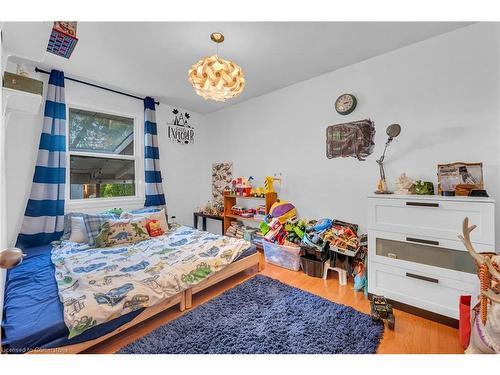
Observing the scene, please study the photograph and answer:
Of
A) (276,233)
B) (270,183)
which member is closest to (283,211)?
(276,233)

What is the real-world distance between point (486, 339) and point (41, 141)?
3942 mm

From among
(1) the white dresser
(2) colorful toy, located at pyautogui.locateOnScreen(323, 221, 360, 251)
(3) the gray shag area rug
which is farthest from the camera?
(2) colorful toy, located at pyautogui.locateOnScreen(323, 221, 360, 251)

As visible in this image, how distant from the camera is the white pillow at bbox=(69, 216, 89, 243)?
241cm

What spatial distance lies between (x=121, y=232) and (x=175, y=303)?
3.74ft

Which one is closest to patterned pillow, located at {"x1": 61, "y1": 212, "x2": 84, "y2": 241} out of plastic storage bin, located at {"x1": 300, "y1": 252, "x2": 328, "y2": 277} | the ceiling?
the ceiling

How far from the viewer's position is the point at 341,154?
8.17 ft

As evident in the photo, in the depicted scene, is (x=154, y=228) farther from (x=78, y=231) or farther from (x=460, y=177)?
(x=460, y=177)

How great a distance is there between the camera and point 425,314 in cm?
166

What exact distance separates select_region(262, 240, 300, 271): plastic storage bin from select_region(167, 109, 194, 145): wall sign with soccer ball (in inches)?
89.0

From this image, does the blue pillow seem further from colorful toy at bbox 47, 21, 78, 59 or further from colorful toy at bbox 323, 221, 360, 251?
colorful toy at bbox 323, 221, 360, 251

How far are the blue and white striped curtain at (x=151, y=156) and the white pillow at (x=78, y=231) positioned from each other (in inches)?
33.4

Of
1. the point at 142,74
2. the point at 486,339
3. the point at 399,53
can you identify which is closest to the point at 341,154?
the point at 399,53

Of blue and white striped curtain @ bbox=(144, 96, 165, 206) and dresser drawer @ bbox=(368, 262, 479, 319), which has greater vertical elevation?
blue and white striped curtain @ bbox=(144, 96, 165, 206)

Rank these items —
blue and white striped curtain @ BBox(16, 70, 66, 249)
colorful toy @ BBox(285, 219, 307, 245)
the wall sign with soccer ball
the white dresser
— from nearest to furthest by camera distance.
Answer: the white dresser, blue and white striped curtain @ BBox(16, 70, 66, 249), colorful toy @ BBox(285, 219, 307, 245), the wall sign with soccer ball
